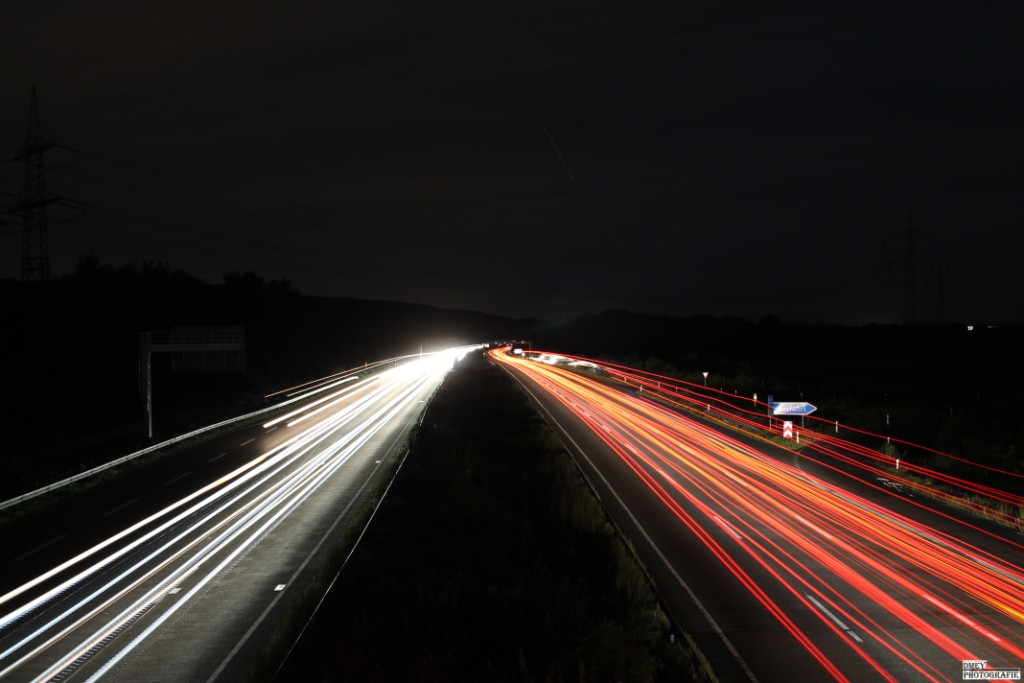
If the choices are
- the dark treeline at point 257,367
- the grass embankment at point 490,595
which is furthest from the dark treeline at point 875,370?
the grass embankment at point 490,595

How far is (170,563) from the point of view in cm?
1883

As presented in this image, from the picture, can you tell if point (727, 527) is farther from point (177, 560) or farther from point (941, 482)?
point (177, 560)

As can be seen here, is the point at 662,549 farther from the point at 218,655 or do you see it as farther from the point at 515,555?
the point at 218,655

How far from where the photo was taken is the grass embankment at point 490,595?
11211 millimetres

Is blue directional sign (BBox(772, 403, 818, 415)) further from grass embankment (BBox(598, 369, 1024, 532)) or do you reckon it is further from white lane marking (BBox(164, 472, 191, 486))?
white lane marking (BBox(164, 472, 191, 486))

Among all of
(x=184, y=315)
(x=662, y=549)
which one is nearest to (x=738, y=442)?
(x=662, y=549)

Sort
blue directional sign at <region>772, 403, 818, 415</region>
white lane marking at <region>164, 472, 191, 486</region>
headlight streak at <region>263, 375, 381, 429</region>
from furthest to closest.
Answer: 1. headlight streak at <region>263, 375, 381, 429</region>
2. blue directional sign at <region>772, 403, 818, 415</region>
3. white lane marking at <region>164, 472, 191, 486</region>

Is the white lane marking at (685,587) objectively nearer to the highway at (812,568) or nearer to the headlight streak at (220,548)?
the highway at (812,568)

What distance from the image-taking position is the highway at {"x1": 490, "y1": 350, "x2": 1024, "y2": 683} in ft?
43.2

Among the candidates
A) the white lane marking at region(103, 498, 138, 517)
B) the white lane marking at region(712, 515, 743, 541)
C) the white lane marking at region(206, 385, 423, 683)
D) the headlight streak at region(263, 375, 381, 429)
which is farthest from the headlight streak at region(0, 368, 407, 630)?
the white lane marking at region(712, 515, 743, 541)

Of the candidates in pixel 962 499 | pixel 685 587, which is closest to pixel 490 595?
pixel 685 587

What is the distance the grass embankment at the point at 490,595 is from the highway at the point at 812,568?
1.11 metres

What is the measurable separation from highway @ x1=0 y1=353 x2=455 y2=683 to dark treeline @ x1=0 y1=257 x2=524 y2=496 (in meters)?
8.19

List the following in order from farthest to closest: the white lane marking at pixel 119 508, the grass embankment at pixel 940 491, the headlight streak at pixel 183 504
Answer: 1. the white lane marking at pixel 119 508
2. the grass embankment at pixel 940 491
3. the headlight streak at pixel 183 504
